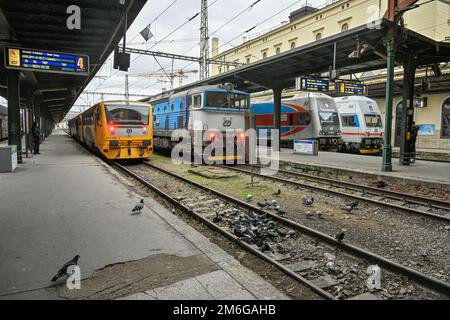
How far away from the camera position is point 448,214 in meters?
6.86

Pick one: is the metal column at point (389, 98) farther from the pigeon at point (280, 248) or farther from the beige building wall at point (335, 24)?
the pigeon at point (280, 248)

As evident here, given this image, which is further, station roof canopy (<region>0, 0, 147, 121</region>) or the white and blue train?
the white and blue train

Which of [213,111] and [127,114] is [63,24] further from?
[213,111]

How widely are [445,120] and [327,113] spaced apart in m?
7.67

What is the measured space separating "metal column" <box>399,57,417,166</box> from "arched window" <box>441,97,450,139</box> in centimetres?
990

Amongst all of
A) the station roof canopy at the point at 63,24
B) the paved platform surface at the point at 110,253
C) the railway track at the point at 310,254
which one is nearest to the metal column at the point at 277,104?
the station roof canopy at the point at 63,24

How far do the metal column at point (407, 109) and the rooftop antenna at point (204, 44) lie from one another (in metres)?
14.5

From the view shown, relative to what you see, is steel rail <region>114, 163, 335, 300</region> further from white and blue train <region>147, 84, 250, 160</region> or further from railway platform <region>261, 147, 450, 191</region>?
railway platform <region>261, 147, 450, 191</region>

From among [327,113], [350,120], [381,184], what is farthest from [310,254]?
[350,120]

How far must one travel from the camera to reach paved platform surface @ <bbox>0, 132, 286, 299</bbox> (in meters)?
3.18

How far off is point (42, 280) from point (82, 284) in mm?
415

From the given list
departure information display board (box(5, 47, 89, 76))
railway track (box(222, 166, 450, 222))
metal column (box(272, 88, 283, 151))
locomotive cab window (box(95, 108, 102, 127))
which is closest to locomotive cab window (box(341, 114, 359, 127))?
metal column (box(272, 88, 283, 151))

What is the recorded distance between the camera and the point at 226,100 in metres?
14.0

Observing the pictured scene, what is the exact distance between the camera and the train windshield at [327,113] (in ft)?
66.4
